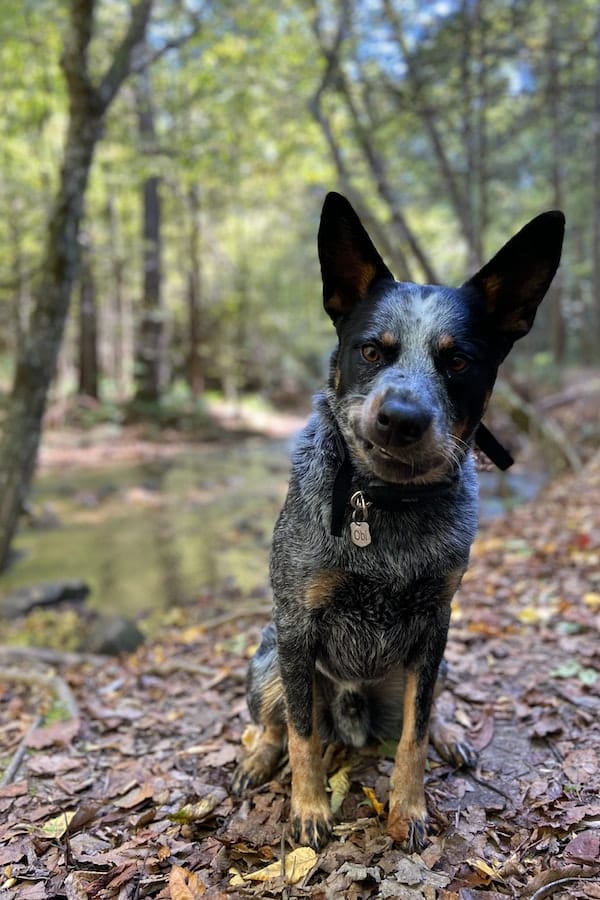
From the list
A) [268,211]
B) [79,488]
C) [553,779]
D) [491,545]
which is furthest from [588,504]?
[268,211]

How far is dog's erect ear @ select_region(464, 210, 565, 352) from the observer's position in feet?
8.36

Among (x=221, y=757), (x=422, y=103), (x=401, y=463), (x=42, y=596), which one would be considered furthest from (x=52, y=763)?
(x=422, y=103)

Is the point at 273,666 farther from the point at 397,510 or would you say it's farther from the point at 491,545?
the point at 491,545

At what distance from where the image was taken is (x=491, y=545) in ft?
25.5

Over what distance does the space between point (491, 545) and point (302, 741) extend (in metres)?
5.50

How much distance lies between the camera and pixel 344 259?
2723mm

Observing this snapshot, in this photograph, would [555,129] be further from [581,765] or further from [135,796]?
[135,796]

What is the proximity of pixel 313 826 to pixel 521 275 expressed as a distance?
8.25 feet

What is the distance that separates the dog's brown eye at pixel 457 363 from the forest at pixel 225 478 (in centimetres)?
194

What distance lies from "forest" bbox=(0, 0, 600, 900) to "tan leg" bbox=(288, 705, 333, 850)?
9cm

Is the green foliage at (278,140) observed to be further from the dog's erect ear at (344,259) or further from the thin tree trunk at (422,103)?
the dog's erect ear at (344,259)

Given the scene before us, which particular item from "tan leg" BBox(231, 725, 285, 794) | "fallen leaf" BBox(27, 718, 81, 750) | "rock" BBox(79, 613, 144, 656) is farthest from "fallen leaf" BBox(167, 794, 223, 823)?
"rock" BBox(79, 613, 144, 656)

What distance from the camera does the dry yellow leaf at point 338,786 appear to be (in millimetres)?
3008

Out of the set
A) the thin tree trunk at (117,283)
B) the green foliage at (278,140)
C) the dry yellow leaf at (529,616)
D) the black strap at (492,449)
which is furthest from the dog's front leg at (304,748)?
the thin tree trunk at (117,283)
